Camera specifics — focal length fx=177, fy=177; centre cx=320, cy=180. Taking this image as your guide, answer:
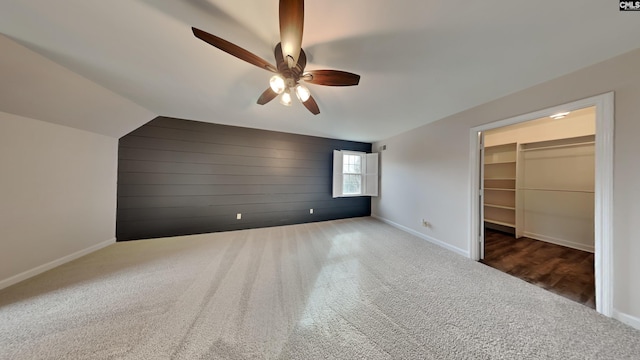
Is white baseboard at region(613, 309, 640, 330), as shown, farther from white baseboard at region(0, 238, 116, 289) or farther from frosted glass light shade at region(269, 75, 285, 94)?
white baseboard at region(0, 238, 116, 289)

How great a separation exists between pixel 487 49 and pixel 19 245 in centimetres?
506

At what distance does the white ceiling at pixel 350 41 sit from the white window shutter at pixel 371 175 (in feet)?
8.21

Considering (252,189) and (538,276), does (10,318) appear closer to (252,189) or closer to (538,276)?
(252,189)

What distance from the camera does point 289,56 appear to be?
128 centimetres

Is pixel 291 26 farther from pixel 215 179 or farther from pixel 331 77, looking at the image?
pixel 215 179

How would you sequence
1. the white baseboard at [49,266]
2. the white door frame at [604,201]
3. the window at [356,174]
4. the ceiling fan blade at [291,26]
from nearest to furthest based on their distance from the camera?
the ceiling fan blade at [291,26]
the white door frame at [604,201]
the white baseboard at [49,266]
the window at [356,174]

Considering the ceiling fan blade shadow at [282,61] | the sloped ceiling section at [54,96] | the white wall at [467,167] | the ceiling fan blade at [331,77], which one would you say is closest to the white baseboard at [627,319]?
the white wall at [467,167]

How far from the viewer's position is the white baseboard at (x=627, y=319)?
1.43 meters

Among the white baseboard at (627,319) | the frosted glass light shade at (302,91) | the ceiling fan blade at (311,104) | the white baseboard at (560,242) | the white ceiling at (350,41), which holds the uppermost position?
the white ceiling at (350,41)

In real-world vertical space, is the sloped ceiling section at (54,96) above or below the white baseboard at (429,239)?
above

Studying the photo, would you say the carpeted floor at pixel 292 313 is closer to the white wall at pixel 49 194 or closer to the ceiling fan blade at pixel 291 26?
the white wall at pixel 49 194

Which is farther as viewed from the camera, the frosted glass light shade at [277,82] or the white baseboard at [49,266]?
the white baseboard at [49,266]

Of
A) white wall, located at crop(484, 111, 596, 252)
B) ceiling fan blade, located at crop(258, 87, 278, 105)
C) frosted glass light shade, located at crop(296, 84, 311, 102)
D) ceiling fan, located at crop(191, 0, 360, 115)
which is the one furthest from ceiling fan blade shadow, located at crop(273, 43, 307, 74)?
white wall, located at crop(484, 111, 596, 252)

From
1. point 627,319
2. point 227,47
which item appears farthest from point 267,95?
point 627,319
